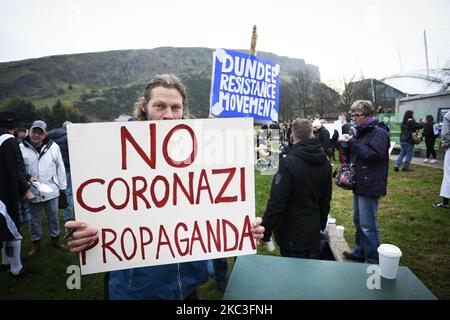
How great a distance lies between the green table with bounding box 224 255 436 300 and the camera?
1487mm

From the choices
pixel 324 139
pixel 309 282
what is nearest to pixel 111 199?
pixel 309 282

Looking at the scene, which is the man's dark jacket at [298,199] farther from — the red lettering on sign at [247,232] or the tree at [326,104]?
the tree at [326,104]

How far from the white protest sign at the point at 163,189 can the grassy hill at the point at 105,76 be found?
229 ft

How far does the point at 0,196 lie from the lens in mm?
3344

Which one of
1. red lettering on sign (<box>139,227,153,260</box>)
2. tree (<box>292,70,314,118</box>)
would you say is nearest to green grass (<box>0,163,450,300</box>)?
red lettering on sign (<box>139,227,153,260</box>)

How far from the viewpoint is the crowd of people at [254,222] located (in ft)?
5.05

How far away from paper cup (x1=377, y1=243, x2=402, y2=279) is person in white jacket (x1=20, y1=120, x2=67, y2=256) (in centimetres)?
458

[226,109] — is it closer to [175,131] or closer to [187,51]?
[175,131]

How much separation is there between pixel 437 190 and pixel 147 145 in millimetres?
9145

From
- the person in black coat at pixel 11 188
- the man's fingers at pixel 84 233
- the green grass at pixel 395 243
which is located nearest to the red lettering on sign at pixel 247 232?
the man's fingers at pixel 84 233

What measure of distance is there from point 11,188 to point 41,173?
0.91 meters

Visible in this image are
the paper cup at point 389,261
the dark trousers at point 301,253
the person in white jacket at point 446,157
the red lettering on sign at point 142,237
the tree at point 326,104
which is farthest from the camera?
the tree at point 326,104

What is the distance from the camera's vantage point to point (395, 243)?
4500 millimetres
